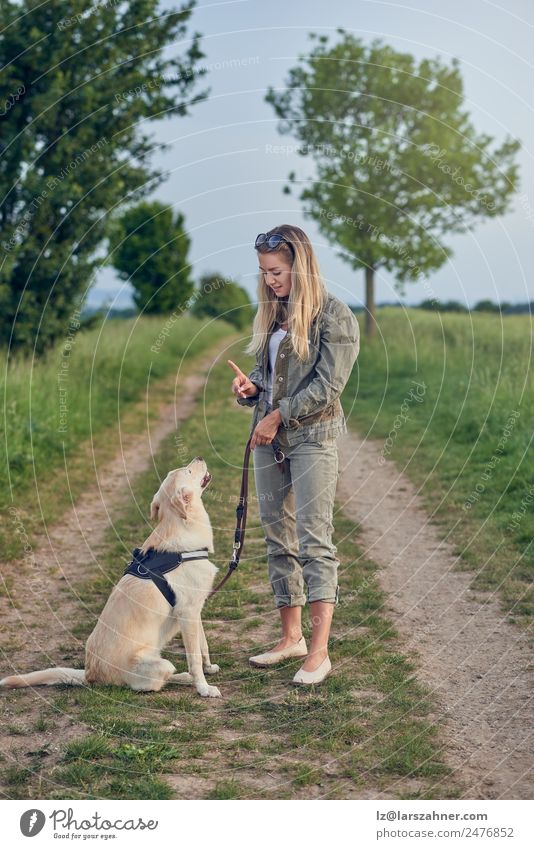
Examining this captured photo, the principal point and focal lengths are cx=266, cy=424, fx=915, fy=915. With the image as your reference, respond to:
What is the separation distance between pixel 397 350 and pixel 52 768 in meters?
16.8

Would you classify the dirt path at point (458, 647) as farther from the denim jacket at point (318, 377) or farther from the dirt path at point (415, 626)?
the denim jacket at point (318, 377)

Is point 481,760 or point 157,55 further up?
point 157,55

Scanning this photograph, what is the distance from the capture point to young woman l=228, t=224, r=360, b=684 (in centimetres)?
537

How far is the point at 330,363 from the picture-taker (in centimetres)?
540

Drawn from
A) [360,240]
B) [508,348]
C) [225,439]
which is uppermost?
[360,240]

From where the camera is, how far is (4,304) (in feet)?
52.5

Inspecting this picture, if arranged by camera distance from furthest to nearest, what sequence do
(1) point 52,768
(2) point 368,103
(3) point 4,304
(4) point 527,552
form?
(2) point 368,103 < (3) point 4,304 < (4) point 527,552 < (1) point 52,768

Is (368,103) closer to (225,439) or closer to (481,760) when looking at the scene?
(225,439)

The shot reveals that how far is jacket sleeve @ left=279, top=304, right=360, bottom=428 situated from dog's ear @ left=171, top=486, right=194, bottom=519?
31.3 inches

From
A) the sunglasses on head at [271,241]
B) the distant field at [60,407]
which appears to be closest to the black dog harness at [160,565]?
the sunglasses on head at [271,241]

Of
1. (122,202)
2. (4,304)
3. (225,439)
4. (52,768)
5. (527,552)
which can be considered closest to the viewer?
(52,768)

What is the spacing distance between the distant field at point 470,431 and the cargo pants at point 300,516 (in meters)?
1.83

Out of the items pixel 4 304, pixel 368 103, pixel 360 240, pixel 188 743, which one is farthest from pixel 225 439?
pixel 368 103

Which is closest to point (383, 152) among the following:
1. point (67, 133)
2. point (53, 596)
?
point (67, 133)
